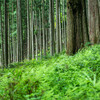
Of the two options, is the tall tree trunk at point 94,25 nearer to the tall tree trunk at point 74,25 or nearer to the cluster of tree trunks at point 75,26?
the cluster of tree trunks at point 75,26

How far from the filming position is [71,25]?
286 inches

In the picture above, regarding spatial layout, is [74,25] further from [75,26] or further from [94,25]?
[94,25]

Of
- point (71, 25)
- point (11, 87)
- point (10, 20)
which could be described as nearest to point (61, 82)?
point (11, 87)

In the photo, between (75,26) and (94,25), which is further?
(94,25)

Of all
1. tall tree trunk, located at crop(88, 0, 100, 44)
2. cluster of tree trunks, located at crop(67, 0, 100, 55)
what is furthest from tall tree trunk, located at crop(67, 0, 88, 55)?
tall tree trunk, located at crop(88, 0, 100, 44)

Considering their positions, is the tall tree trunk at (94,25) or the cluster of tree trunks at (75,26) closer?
the cluster of tree trunks at (75,26)

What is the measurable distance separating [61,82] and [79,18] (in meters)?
5.04

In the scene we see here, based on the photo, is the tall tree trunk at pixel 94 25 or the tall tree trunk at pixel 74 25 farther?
the tall tree trunk at pixel 94 25

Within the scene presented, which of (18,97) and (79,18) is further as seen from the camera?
(79,18)

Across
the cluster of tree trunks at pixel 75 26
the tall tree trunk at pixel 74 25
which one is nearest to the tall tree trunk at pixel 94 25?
the cluster of tree trunks at pixel 75 26

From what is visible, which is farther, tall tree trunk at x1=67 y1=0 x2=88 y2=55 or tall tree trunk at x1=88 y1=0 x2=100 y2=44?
tall tree trunk at x1=88 y1=0 x2=100 y2=44

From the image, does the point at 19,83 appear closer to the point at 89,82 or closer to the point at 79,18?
the point at 89,82

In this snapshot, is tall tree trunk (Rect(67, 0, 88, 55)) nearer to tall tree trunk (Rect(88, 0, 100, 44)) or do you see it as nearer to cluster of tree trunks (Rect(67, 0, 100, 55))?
cluster of tree trunks (Rect(67, 0, 100, 55))

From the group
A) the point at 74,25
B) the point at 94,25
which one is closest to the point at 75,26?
the point at 74,25
